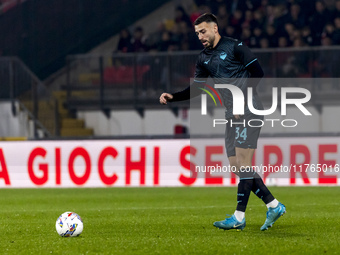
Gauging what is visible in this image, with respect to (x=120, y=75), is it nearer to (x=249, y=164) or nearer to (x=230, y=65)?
(x=230, y=65)

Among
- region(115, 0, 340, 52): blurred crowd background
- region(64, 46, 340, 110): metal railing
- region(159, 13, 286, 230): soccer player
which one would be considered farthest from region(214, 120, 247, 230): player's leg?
region(115, 0, 340, 52): blurred crowd background

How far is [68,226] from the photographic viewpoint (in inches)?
292

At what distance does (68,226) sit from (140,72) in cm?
1111

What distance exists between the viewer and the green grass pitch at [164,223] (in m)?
6.72

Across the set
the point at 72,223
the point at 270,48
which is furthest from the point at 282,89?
the point at 72,223

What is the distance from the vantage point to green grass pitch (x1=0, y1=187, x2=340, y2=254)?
6.72 m

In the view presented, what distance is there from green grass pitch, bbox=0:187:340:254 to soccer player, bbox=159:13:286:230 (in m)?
0.24

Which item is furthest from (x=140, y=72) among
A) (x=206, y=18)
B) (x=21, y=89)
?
(x=206, y=18)

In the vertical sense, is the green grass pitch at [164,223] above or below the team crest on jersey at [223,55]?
below

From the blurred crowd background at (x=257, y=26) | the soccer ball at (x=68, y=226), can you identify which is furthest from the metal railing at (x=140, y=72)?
the soccer ball at (x=68, y=226)

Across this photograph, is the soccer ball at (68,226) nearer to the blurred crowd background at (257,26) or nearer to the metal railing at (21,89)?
the metal railing at (21,89)

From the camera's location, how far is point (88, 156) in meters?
15.8

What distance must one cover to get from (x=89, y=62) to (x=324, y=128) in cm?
604

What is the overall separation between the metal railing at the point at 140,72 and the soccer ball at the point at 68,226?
10395 millimetres
